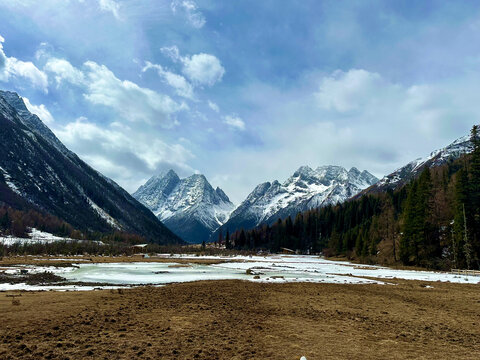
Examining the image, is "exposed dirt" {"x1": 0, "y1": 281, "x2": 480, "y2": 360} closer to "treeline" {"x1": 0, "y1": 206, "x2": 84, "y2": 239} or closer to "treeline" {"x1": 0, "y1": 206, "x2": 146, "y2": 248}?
"treeline" {"x1": 0, "y1": 206, "x2": 146, "y2": 248}

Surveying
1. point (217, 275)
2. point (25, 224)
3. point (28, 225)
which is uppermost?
point (25, 224)

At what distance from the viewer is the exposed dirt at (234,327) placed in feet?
34.5

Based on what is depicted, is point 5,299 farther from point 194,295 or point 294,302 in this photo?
point 294,302

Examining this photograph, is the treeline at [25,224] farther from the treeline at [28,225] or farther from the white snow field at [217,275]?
the white snow field at [217,275]

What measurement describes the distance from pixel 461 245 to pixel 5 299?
62.7 metres

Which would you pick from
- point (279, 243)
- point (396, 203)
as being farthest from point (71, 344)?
point (279, 243)

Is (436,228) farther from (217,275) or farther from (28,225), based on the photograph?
(28,225)

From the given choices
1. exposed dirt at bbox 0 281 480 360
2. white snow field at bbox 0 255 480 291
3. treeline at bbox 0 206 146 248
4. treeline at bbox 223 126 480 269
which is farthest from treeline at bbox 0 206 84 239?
exposed dirt at bbox 0 281 480 360

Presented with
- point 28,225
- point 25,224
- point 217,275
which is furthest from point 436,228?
point 28,225

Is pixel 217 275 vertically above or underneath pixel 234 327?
underneath

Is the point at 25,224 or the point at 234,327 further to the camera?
the point at 25,224

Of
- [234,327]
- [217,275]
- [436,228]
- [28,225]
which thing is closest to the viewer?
[234,327]

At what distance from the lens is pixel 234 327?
14.1 metres

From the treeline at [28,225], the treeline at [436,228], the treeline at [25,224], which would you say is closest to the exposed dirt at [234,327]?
the treeline at [436,228]
